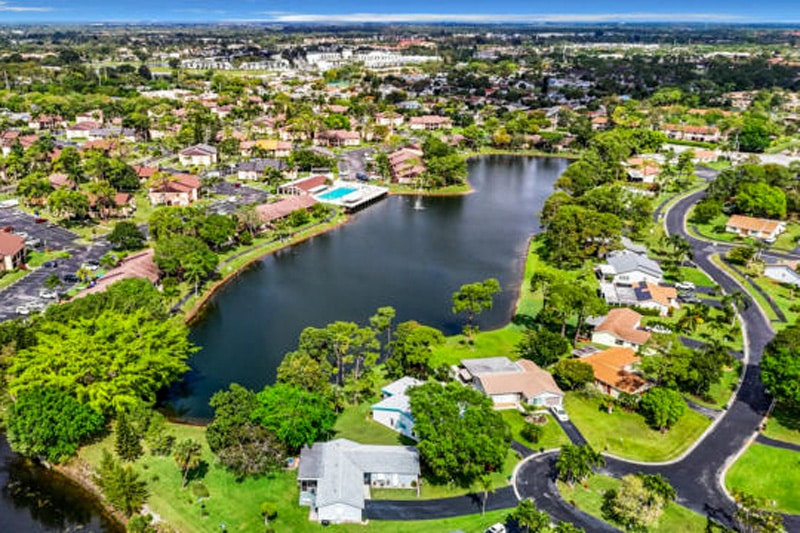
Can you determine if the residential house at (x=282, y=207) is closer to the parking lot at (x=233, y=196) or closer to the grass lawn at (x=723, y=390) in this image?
the parking lot at (x=233, y=196)

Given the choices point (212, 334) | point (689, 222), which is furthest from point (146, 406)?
point (689, 222)

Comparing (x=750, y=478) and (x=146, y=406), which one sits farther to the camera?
(x=146, y=406)

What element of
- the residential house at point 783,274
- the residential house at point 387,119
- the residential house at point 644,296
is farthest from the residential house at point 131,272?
the residential house at point 387,119

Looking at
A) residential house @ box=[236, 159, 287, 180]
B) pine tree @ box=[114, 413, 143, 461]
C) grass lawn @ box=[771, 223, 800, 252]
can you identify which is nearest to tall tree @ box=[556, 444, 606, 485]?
pine tree @ box=[114, 413, 143, 461]

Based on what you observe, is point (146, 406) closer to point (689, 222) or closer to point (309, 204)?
point (309, 204)

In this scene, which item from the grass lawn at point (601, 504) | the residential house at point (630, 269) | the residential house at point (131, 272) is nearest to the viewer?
the grass lawn at point (601, 504)

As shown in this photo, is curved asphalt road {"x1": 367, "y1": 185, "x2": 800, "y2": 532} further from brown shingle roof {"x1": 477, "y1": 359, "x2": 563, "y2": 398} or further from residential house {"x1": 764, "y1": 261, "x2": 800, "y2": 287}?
residential house {"x1": 764, "y1": 261, "x2": 800, "y2": 287}
